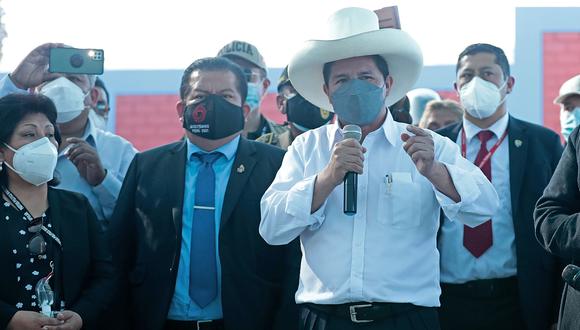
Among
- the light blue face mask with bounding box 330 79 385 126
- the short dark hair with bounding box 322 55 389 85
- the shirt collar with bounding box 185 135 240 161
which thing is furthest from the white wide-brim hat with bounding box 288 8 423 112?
the shirt collar with bounding box 185 135 240 161

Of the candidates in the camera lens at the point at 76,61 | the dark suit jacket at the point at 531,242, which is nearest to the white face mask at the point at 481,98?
the dark suit jacket at the point at 531,242

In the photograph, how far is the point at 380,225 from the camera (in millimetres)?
3914

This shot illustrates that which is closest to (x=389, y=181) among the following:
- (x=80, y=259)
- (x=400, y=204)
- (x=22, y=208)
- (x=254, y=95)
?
(x=400, y=204)

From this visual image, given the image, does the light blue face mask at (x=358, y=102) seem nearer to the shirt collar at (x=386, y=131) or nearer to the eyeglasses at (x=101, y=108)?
the shirt collar at (x=386, y=131)

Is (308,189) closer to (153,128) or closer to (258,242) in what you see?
(258,242)

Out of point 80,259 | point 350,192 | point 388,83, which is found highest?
point 388,83

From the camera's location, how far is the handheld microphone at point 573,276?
3761mm

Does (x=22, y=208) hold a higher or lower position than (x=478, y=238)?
higher

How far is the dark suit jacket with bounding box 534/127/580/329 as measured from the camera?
3.79 metres

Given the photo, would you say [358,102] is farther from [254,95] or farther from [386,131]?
[254,95]

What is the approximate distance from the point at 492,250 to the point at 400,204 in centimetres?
136

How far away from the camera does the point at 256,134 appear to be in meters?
6.79

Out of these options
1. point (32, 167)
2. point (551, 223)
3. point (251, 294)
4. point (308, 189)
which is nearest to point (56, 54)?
point (32, 167)

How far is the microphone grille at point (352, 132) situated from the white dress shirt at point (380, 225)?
0.66ft
